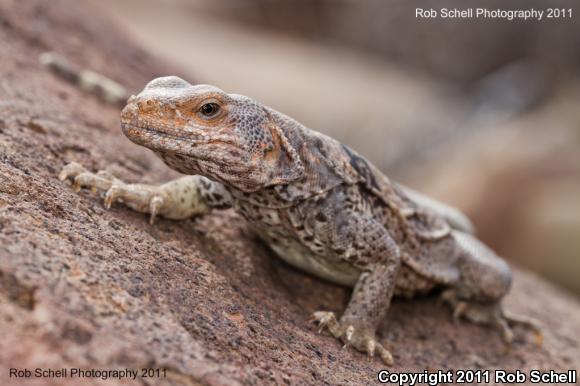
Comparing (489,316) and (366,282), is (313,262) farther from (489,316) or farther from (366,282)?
(489,316)

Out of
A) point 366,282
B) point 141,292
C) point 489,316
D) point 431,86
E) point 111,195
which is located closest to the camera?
point 141,292

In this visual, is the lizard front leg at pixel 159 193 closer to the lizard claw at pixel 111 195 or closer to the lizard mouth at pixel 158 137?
the lizard claw at pixel 111 195

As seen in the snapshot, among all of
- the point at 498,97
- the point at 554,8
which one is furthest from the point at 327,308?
the point at 554,8

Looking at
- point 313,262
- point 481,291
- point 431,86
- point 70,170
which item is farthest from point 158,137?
point 431,86

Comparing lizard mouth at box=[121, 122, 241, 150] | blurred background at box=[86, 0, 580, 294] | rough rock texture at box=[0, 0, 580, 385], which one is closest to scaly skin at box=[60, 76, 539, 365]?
lizard mouth at box=[121, 122, 241, 150]

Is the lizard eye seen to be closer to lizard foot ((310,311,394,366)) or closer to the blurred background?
lizard foot ((310,311,394,366))

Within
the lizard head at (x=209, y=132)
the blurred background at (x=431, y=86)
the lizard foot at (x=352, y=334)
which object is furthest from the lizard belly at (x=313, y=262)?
the blurred background at (x=431, y=86)

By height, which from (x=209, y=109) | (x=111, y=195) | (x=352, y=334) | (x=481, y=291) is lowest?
(x=352, y=334)

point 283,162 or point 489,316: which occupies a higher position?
point 283,162
